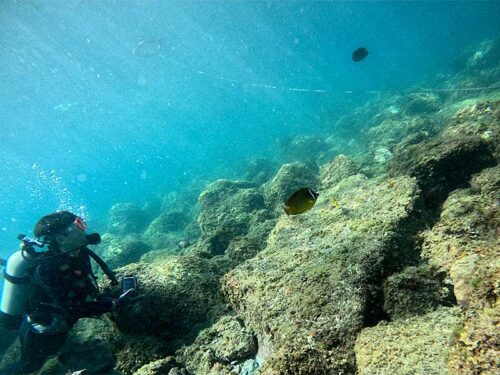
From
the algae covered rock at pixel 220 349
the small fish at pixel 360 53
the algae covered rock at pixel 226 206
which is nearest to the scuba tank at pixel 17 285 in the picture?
the algae covered rock at pixel 220 349

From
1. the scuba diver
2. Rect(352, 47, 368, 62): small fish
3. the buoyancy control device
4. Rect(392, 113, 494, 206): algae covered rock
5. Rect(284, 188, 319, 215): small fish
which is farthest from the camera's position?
Rect(352, 47, 368, 62): small fish

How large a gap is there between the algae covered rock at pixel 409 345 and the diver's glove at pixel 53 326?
4734 millimetres

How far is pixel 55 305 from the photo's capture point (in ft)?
15.3

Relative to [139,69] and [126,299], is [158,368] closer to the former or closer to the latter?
[126,299]

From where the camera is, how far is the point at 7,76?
34.0 metres

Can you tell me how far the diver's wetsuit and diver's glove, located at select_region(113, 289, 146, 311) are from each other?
0.32ft

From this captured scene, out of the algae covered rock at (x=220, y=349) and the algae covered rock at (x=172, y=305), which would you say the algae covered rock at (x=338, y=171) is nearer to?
the algae covered rock at (x=172, y=305)

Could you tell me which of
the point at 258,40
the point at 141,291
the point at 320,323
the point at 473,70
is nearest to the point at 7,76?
the point at 141,291

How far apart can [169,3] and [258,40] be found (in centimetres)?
9073

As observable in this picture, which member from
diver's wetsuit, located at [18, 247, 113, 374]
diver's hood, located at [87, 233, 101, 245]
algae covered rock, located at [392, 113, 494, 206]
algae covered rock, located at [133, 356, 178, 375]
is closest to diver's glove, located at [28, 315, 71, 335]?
diver's wetsuit, located at [18, 247, 113, 374]

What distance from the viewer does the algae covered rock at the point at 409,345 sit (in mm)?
1763

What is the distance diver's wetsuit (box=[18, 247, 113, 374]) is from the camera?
4.57 meters

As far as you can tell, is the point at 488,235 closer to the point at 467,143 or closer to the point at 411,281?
the point at 411,281

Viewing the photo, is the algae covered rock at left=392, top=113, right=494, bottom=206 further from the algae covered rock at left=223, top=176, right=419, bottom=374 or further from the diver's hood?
the diver's hood
